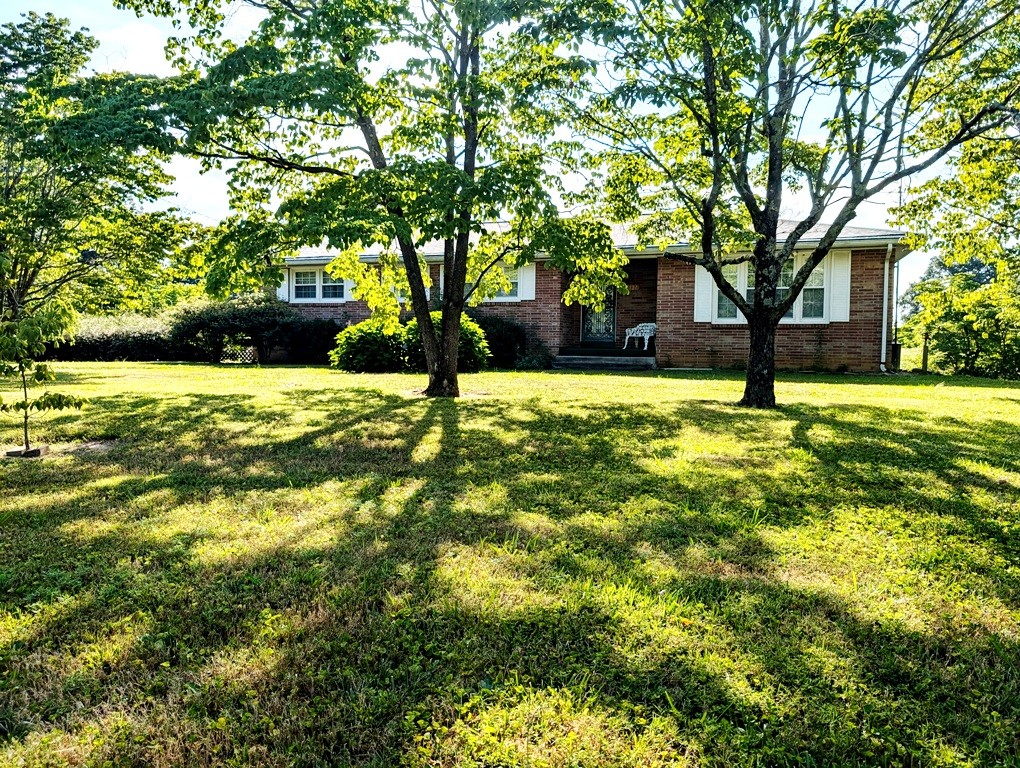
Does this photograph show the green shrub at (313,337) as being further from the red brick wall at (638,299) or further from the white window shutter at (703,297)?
the white window shutter at (703,297)

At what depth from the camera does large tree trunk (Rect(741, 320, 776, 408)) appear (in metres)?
9.14

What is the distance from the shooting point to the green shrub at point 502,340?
18000 mm

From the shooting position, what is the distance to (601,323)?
66.9ft

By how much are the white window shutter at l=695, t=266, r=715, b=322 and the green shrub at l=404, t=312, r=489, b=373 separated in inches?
235

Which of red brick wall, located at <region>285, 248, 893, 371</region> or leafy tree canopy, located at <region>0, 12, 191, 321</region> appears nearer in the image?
leafy tree canopy, located at <region>0, 12, 191, 321</region>

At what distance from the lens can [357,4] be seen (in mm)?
7523

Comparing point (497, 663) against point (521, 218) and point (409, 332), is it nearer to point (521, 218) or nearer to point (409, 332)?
point (521, 218)

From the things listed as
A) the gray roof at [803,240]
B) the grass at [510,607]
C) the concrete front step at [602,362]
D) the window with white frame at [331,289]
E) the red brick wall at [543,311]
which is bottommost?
the grass at [510,607]

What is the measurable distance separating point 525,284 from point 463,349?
14.0 ft

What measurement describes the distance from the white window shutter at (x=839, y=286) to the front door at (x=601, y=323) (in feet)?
20.1

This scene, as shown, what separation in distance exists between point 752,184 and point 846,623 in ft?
30.3

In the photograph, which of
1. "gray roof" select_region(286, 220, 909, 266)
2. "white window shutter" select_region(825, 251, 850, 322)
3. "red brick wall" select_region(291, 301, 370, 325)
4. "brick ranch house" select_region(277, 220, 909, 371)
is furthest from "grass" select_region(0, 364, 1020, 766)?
"red brick wall" select_region(291, 301, 370, 325)

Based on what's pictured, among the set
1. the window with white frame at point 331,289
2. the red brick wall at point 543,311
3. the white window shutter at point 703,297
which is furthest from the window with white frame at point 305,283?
→ the white window shutter at point 703,297

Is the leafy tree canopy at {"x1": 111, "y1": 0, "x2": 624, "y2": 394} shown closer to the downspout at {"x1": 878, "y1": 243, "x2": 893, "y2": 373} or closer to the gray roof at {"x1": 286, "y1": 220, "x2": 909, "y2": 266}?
the gray roof at {"x1": 286, "y1": 220, "x2": 909, "y2": 266}
